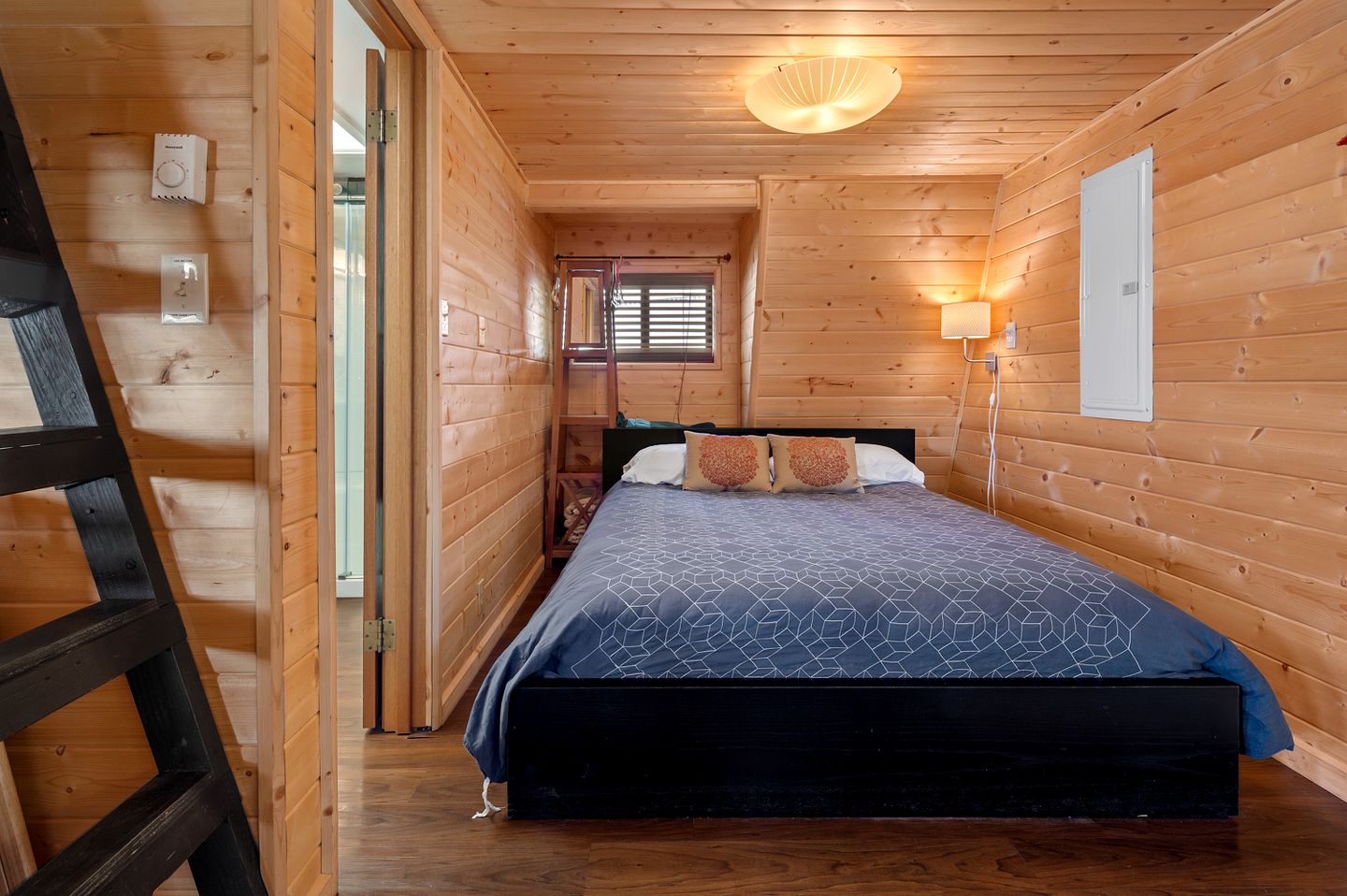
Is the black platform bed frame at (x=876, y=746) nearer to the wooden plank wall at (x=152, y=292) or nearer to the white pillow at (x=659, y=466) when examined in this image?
the wooden plank wall at (x=152, y=292)

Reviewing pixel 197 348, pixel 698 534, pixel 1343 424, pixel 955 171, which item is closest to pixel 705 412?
pixel 955 171

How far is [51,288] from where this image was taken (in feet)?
3.19

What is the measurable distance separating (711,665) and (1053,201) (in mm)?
2543

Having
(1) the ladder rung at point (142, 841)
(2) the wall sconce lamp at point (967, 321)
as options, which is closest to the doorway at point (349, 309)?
(1) the ladder rung at point (142, 841)

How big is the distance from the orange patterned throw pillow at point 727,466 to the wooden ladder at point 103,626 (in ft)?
7.49

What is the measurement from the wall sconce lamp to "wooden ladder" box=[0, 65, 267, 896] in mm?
3265

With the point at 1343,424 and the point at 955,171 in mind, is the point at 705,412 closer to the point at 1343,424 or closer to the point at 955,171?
the point at 955,171

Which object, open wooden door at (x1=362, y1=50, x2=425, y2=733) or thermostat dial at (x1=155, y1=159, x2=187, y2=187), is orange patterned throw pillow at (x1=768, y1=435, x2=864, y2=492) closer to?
open wooden door at (x1=362, y1=50, x2=425, y2=733)

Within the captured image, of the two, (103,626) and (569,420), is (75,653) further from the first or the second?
(569,420)

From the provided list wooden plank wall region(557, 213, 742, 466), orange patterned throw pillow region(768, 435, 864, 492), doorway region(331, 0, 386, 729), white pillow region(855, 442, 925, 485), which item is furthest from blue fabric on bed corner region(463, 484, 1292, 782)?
wooden plank wall region(557, 213, 742, 466)

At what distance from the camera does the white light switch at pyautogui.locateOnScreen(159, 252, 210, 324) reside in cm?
118

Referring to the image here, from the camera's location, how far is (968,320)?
342 centimetres

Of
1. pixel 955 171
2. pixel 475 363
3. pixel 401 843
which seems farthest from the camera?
pixel 955 171

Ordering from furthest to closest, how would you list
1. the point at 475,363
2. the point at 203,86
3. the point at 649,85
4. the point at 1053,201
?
the point at 1053,201 → the point at 475,363 → the point at 649,85 → the point at 203,86
